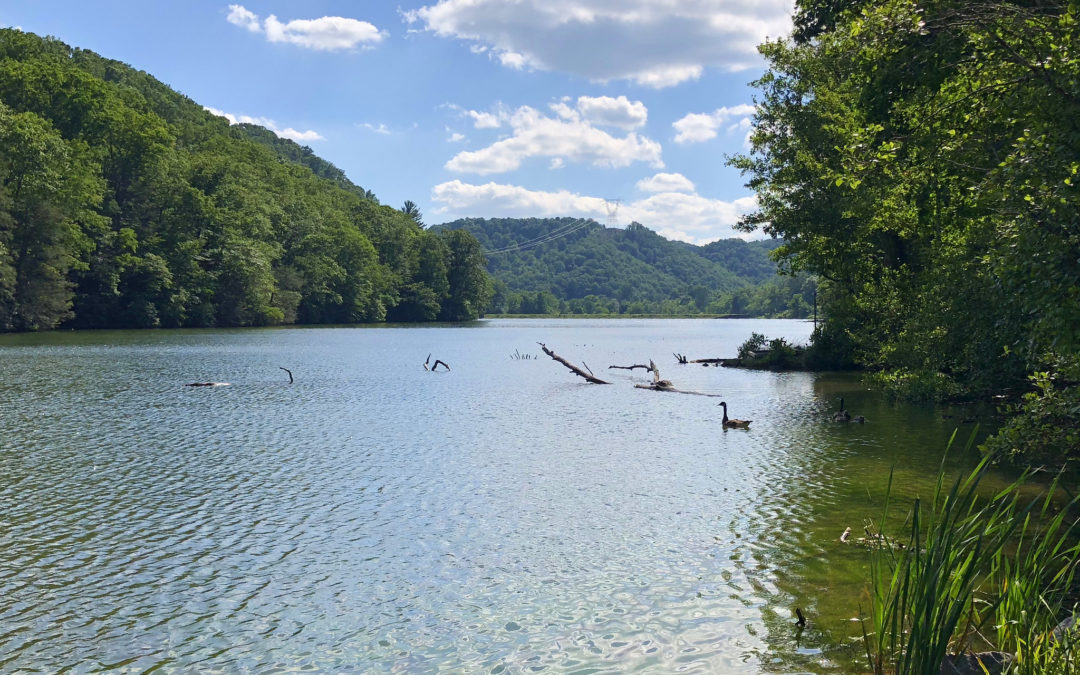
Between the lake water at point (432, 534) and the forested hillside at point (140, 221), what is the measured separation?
51213 millimetres

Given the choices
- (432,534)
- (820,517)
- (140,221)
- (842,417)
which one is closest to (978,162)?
(820,517)

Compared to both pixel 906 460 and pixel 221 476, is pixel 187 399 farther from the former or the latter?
pixel 906 460

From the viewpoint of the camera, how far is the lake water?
28.9ft

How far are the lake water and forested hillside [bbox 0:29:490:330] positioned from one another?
2016 inches

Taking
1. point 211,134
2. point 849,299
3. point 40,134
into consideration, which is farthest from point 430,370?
point 211,134

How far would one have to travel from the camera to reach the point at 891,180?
1506cm

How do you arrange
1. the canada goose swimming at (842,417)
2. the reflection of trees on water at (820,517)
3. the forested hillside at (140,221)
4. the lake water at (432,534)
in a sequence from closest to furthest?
the lake water at (432,534)
the reflection of trees on water at (820,517)
the canada goose swimming at (842,417)
the forested hillside at (140,221)

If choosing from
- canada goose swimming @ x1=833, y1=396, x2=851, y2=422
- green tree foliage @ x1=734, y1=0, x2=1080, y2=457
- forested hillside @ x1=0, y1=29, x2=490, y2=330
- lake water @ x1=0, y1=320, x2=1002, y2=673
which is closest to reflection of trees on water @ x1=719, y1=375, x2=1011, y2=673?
lake water @ x1=0, y1=320, x2=1002, y2=673

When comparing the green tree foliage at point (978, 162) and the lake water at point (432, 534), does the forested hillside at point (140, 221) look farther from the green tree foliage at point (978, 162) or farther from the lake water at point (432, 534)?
the green tree foliage at point (978, 162)

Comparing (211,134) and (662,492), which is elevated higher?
(211,134)

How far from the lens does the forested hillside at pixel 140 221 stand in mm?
71188

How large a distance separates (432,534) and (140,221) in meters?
91.2

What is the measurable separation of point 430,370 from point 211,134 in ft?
327

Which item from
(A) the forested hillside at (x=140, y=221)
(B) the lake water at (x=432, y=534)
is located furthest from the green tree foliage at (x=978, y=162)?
(A) the forested hillside at (x=140, y=221)
